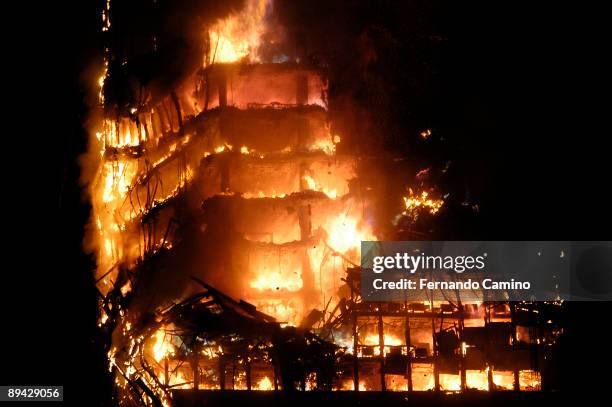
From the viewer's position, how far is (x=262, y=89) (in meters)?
34.1

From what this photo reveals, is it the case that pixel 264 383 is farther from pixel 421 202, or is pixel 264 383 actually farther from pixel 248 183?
pixel 421 202

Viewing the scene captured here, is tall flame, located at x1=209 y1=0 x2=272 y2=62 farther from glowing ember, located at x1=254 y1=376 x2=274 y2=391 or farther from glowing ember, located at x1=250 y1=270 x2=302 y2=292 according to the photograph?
glowing ember, located at x1=254 y1=376 x2=274 y2=391

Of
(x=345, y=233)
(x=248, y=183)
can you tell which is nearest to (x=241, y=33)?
(x=248, y=183)

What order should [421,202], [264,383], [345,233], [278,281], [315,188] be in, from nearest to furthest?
1. [264,383]
2. [278,281]
3. [421,202]
4. [345,233]
5. [315,188]

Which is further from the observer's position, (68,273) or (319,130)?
(319,130)

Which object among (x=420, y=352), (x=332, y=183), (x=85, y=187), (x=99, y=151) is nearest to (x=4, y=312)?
(x=85, y=187)

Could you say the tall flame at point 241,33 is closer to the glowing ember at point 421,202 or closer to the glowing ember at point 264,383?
the glowing ember at point 421,202

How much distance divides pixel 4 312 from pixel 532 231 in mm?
22703

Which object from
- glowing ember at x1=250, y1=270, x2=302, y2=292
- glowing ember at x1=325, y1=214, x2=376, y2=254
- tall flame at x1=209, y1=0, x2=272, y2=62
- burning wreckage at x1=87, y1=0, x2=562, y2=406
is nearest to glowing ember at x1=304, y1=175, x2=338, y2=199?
burning wreckage at x1=87, y1=0, x2=562, y2=406

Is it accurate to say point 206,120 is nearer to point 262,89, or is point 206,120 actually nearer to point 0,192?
point 262,89

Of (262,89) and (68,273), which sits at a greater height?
(262,89)

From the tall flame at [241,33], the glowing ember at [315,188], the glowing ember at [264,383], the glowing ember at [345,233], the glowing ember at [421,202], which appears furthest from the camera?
the tall flame at [241,33]

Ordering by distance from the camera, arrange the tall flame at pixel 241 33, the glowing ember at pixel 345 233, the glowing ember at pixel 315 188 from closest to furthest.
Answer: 1. the glowing ember at pixel 345 233
2. the glowing ember at pixel 315 188
3. the tall flame at pixel 241 33

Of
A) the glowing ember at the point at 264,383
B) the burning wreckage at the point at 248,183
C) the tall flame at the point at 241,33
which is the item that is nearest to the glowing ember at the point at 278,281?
the burning wreckage at the point at 248,183
